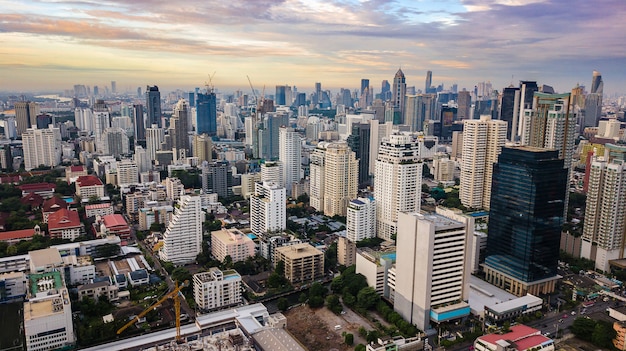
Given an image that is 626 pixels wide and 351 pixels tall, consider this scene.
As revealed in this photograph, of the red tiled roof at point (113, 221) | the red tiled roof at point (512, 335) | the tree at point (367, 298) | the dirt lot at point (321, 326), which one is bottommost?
the dirt lot at point (321, 326)

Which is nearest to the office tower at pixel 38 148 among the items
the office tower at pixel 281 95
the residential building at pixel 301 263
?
the residential building at pixel 301 263

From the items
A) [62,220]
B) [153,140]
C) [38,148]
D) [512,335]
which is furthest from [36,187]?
[512,335]

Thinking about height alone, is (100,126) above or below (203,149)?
above

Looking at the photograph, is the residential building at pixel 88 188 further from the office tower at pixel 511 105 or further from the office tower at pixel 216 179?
the office tower at pixel 511 105

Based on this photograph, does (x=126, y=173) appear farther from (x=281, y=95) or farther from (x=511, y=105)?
(x=281, y=95)

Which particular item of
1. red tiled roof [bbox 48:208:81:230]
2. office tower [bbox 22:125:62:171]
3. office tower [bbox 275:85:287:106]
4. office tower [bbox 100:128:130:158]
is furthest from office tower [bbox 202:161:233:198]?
office tower [bbox 275:85:287:106]

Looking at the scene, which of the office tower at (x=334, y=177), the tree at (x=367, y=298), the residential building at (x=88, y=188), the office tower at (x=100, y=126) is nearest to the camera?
the tree at (x=367, y=298)
